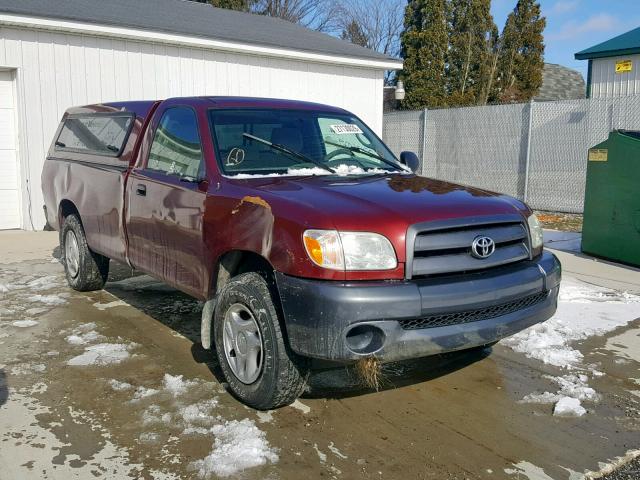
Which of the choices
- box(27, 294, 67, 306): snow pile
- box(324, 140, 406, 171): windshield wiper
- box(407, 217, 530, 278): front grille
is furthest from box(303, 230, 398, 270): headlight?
box(27, 294, 67, 306): snow pile

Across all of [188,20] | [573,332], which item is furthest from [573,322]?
[188,20]

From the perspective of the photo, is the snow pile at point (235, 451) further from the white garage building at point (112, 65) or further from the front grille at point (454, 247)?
the white garage building at point (112, 65)

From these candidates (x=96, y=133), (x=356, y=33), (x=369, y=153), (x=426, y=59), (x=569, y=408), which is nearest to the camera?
(x=569, y=408)

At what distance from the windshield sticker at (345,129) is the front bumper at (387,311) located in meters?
1.88

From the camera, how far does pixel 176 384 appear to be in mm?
4059

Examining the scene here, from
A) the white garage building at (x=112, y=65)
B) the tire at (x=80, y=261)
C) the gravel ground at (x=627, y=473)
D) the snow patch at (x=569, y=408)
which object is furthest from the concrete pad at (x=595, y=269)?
the white garage building at (x=112, y=65)

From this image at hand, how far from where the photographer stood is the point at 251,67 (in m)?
12.3

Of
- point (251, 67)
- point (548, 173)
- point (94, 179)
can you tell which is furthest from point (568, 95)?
point (94, 179)

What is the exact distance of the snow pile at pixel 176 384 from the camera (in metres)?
3.96

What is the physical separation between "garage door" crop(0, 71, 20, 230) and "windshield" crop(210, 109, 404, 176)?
700 centimetres

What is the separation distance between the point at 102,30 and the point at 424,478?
942 centimetres

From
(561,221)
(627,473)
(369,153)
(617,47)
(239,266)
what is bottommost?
(627,473)

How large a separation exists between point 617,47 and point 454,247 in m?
15.2

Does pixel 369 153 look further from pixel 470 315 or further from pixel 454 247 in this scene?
pixel 470 315
